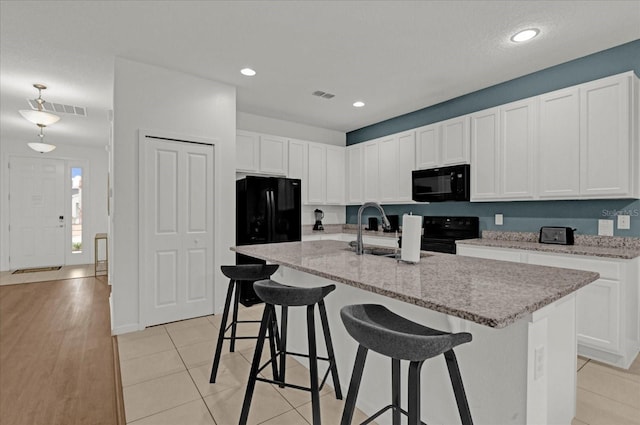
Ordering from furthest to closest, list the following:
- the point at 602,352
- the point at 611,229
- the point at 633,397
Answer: the point at 611,229
the point at 602,352
the point at 633,397

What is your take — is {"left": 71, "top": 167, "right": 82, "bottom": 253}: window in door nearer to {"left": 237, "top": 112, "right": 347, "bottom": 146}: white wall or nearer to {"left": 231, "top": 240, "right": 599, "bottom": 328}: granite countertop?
{"left": 237, "top": 112, "right": 347, "bottom": 146}: white wall

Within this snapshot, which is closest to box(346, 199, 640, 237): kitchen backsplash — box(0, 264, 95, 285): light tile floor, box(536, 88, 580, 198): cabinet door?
box(536, 88, 580, 198): cabinet door

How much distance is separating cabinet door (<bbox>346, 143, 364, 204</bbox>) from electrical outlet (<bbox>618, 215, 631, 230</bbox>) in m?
3.11

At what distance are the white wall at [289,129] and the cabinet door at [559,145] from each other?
335cm

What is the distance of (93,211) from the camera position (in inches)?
281

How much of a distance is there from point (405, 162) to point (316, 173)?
1.43 m

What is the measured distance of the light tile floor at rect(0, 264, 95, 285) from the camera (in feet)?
17.9

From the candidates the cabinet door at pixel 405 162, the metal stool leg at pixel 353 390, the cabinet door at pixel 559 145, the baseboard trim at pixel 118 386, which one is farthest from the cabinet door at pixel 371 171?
the metal stool leg at pixel 353 390

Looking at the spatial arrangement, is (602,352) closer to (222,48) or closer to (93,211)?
(222,48)

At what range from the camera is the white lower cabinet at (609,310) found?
2379 mm

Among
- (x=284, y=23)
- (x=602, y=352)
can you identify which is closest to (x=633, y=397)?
(x=602, y=352)

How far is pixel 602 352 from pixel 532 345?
2.08 meters

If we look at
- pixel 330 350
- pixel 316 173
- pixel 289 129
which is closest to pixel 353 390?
pixel 330 350

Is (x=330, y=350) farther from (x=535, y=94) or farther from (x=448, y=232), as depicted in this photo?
(x=535, y=94)
